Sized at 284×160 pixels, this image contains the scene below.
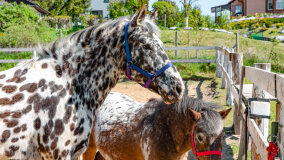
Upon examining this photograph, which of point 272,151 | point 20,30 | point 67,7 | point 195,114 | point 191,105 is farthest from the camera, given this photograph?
point 67,7

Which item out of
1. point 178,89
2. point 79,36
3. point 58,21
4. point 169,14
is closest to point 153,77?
point 178,89

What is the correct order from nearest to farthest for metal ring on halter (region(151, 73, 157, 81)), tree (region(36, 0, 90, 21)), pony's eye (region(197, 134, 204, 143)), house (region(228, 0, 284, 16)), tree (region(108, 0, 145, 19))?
metal ring on halter (region(151, 73, 157, 81)) → pony's eye (region(197, 134, 204, 143)) → tree (region(108, 0, 145, 19)) → tree (region(36, 0, 90, 21)) → house (region(228, 0, 284, 16))

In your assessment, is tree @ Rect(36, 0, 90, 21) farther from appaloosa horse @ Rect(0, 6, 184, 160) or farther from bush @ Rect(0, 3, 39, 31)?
appaloosa horse @ Rect(0, 6, 184, 160)

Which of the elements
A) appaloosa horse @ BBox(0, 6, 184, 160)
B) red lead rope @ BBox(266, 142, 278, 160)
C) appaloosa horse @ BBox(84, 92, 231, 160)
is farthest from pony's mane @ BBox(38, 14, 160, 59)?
red lead rope @ BBox(266, 142, 278, 160)

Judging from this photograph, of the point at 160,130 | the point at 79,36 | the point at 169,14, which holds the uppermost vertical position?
the point at 169,14

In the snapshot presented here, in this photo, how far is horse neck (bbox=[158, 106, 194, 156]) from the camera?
341 centimetres

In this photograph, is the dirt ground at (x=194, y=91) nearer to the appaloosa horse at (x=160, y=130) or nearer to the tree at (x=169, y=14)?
the appaloosa horse at (x=160, y=130)

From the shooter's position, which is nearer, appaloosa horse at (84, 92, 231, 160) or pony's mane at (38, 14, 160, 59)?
pony's mane at (38, 14, 160, 59)

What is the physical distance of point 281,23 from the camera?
3341cm

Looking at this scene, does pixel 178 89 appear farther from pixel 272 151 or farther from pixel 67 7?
pixel 67 7

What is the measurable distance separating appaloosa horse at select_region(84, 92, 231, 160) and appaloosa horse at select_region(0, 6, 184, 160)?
922mm

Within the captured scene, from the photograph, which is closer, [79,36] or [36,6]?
[79,36]

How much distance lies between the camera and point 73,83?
7.93 ft

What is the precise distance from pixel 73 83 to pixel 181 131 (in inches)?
62.7
